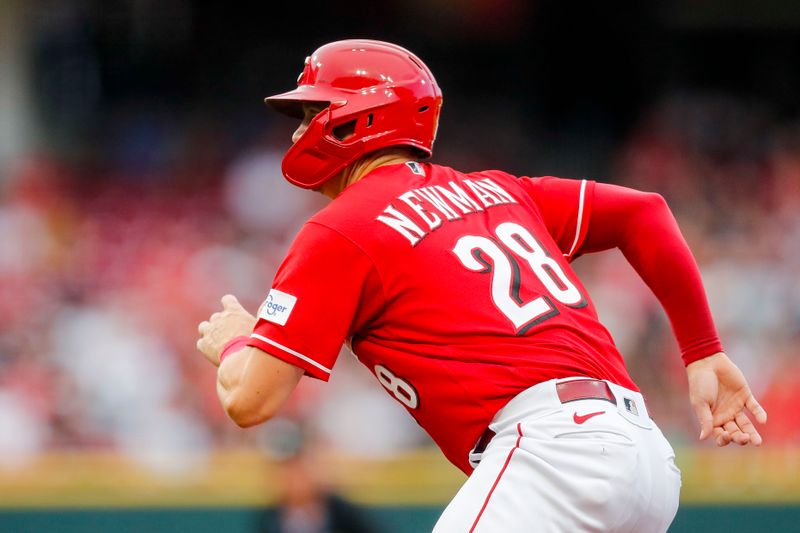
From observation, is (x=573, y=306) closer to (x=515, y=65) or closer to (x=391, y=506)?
Answer: (x=391, y=506)

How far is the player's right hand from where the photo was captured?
294cm

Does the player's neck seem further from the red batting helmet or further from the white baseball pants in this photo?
the white baseball pants

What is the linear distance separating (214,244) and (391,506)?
10.2 ft

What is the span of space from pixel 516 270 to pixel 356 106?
0.61m

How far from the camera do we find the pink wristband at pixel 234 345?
287 centimetres

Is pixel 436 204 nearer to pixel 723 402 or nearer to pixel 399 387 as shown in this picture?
pixel 399 387

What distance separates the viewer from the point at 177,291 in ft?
26.0

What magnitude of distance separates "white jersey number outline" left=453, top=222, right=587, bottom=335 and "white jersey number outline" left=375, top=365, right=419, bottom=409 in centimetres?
30

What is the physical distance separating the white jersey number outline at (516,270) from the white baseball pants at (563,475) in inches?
7.3

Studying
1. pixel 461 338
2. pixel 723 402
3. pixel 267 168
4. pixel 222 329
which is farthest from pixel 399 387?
pixel 267 168

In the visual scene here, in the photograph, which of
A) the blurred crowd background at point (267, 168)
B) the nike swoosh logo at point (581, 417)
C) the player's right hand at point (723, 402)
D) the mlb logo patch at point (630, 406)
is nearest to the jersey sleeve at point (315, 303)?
the nike swoosh logo at point (581, 417)

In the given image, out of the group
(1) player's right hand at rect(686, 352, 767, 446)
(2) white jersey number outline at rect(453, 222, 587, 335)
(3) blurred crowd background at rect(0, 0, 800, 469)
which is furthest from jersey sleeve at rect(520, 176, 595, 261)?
(3) blurred crowd background at rect(0, 0, 800, 469)

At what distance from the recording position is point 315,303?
8.88 feet

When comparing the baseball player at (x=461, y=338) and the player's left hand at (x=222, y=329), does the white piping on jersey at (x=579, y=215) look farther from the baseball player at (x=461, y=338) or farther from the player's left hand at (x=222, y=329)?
the player's left hand at (x=222, y=329)
